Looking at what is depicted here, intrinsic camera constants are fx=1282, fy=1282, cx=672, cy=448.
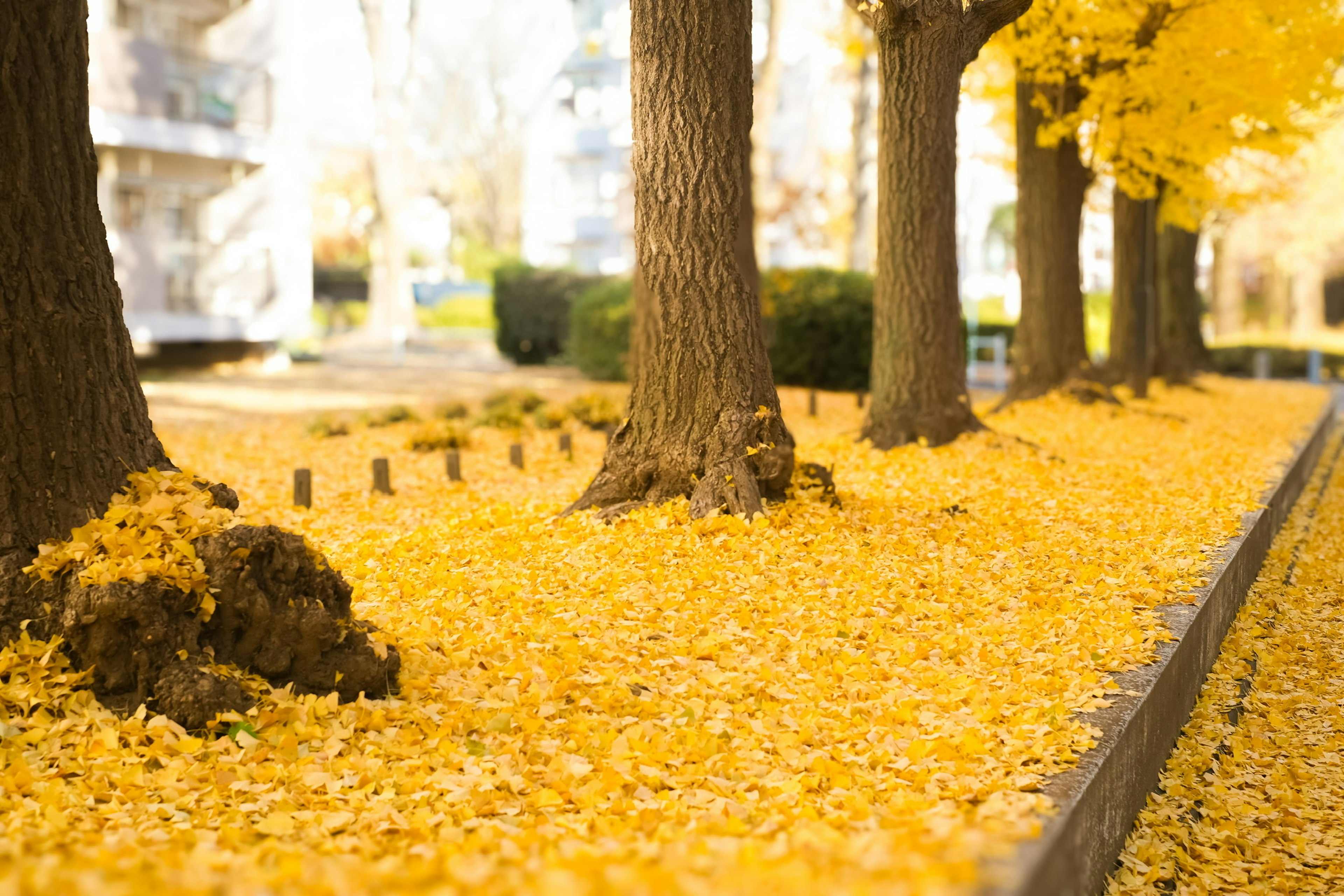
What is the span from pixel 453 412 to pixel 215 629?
9.58 metres

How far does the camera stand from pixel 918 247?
1050 centimetres

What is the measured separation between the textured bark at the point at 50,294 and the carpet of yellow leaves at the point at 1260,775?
3908 mm

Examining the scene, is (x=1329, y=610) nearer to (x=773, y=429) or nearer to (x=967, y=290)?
(x=773, y=429)

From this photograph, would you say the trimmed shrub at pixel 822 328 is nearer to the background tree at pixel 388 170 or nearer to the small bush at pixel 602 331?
the small bush at pixel 602 331

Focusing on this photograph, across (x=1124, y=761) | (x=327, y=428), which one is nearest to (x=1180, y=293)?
(x=327, y=428)

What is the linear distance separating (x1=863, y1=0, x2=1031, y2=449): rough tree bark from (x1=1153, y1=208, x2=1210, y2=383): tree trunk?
1152 cm

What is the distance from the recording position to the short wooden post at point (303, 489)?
8.98 metres

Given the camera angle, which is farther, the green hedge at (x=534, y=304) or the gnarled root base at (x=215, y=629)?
the green hedge at (x=534, y=304)

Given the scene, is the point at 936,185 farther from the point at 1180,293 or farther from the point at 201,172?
the point at 201,172

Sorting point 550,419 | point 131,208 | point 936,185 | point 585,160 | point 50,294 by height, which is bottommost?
point 550,419

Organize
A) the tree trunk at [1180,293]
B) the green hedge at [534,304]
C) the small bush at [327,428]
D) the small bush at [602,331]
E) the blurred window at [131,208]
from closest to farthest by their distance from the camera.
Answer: the small bush at [327,428] < the small bush at [602,331] < the tree trunk at [1180,293] < the blurred window at [131,208] < the green hedge at [534,304]

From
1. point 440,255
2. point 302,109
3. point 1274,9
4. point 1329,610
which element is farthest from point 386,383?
point 440,255

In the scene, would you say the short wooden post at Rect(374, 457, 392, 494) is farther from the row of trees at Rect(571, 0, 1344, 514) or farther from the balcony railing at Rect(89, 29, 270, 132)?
the balcony railing at Rect(89, 29, 270, 132)

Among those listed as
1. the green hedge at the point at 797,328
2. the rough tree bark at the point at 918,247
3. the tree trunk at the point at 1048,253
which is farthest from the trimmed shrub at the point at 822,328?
the rough tree bark at the point at 918,247
